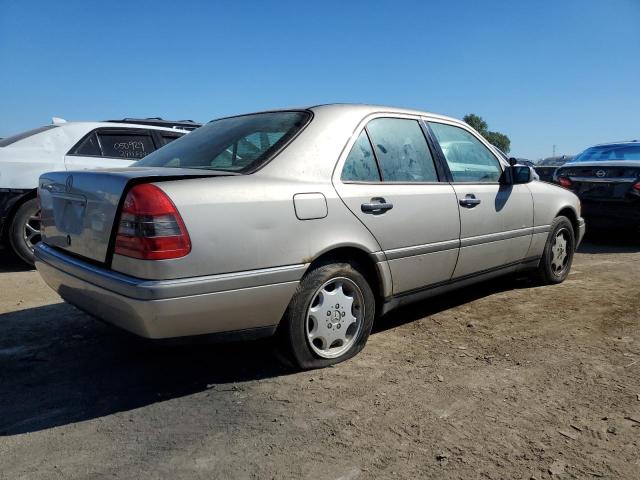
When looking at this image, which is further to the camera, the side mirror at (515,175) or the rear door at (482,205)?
the side mirror at (515,175)

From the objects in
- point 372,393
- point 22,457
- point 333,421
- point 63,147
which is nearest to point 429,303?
point 372,393

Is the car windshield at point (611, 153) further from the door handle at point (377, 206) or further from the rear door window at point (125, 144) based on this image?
the rear door window at point (125, 144)

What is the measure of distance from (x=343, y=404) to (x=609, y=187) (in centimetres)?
631

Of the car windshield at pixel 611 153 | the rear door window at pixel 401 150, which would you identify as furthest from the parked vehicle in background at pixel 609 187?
the rear door window at pixel 401 150

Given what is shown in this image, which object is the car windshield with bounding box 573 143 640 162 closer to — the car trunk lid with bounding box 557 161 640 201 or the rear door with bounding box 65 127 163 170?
the car trunk lid with bounding box 557 161 640 201

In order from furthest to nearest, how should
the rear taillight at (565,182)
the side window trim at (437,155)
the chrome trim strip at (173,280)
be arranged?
the rear taillight at (565,182) < the side window trim at (437,155) < the chrome trim strip at (173,280)

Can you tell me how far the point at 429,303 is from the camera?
4551 mm

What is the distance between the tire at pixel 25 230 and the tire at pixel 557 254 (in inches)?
205

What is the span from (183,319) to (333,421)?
0.86m

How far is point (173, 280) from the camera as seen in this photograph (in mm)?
2428

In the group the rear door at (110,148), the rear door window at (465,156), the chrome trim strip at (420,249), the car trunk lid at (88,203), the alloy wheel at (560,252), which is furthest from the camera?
the rear door at (110,148)

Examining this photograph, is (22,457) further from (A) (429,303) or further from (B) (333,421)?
(A) (429,303)

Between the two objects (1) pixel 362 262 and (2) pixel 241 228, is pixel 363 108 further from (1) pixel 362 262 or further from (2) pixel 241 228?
(2) pixel 241 228

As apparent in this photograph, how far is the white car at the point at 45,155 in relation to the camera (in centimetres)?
560
